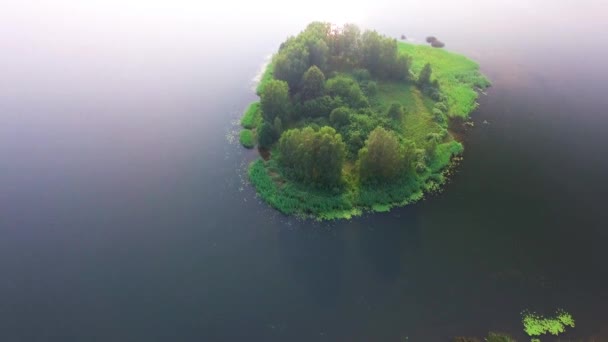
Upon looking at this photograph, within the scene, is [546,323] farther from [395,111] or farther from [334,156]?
[395,111]

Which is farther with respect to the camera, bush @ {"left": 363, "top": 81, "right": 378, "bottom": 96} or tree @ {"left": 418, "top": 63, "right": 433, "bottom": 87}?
tree @ {"left": 418, "top": 63, "right": 433, "bottom": 87}

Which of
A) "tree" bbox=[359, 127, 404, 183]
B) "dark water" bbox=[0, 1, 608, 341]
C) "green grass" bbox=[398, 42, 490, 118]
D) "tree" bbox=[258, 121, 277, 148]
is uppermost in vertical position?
"green grass" bbox=[398, 42, 490, 118]

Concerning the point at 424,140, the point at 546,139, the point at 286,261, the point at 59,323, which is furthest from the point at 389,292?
the point at 546,139

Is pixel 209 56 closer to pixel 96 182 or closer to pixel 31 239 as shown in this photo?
pixel 96 182

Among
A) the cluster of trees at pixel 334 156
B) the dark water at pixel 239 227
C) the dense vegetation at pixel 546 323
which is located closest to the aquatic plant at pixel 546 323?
the dense vegetation at pixel 546 323

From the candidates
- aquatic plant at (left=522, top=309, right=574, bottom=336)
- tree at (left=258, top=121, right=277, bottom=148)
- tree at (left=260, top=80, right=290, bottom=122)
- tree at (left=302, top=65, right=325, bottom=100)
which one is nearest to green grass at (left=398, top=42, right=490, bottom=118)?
tree at (left=302, top=65, right=325, bottom=100)

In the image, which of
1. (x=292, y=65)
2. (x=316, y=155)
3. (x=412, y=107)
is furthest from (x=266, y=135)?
(x=412, y=107)

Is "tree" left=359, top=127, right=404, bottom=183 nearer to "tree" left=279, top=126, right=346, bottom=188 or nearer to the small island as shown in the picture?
the small island
